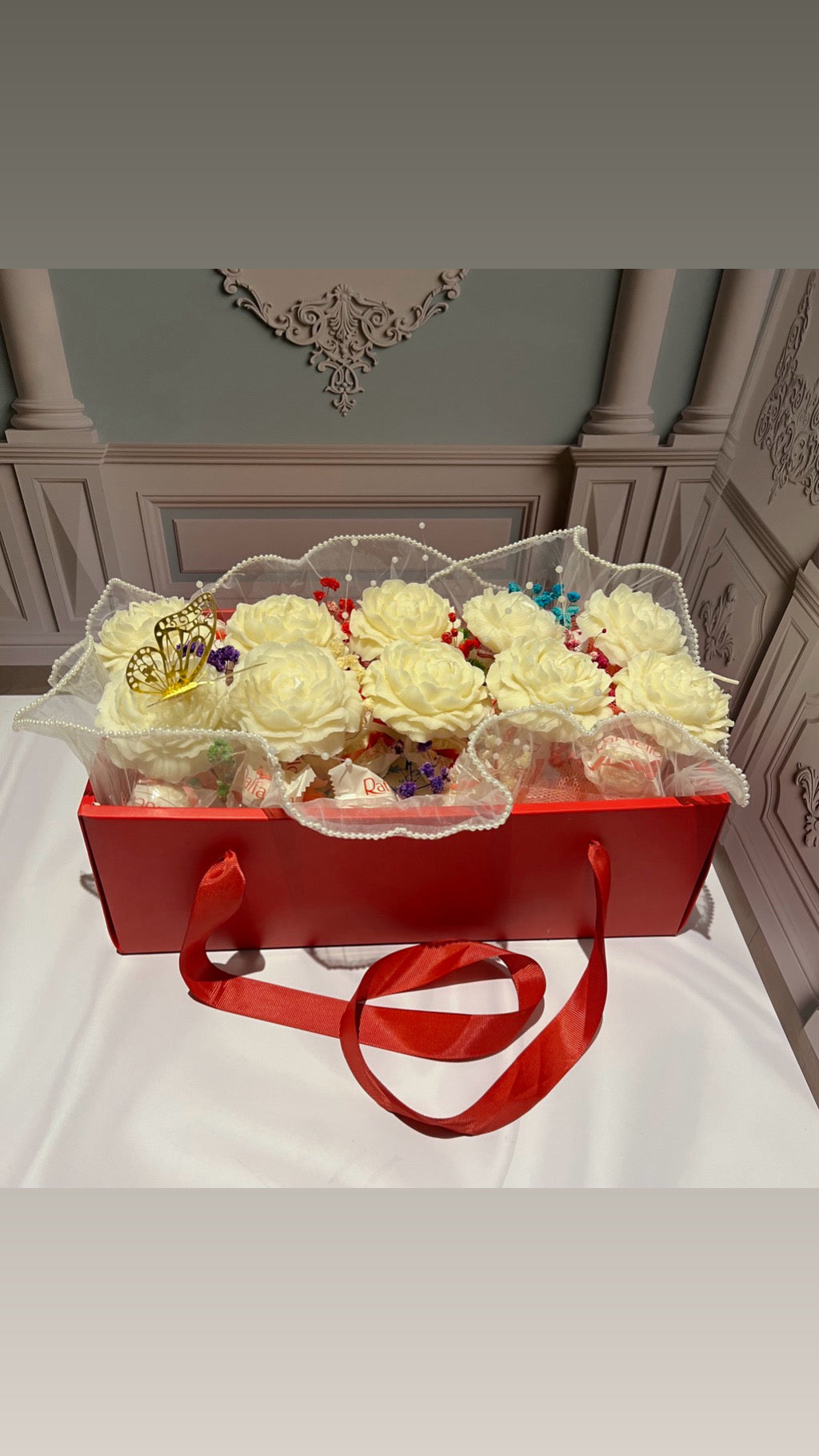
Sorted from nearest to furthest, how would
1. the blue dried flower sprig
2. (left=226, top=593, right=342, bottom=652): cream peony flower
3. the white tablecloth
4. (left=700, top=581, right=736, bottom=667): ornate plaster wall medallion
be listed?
the white tablecloth → (left=226, top=593, right=342, bottom=652): cream peony flower → the blue dried flower sprig → (left=700, top=581, right=736, bottom=667): ornate plaster wall medallion

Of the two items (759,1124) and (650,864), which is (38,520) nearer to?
(650,864)

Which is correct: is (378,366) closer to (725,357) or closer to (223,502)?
(223,502)

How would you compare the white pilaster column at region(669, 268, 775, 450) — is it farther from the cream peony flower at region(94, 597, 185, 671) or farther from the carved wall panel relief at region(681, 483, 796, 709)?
the cream peony flower at region(94, 597, 185, 671)

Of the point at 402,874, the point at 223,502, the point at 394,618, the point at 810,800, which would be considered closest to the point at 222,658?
the point at 394,618

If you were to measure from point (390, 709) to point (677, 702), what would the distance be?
0.27 m

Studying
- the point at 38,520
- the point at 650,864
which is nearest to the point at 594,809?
the point at 650,864

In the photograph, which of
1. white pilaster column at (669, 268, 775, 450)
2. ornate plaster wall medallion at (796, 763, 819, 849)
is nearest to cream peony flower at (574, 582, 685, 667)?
ornate plaster wall medallion at (796, 763, 819, 849)

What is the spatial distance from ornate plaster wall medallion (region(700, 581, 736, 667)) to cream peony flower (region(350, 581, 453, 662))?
0.51 m

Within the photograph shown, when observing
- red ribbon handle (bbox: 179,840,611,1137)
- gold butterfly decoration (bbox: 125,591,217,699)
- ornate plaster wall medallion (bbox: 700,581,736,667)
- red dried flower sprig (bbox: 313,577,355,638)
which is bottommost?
red ribbon handle (bbox: 179,840,611,1137)

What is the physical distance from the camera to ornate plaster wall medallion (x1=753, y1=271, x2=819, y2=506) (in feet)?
3.02

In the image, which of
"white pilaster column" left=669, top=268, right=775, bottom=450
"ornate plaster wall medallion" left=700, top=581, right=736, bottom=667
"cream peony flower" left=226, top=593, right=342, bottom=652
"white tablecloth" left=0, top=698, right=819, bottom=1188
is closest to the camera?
"white tablecloth" left=0, top=698, right=819, bottom=1188

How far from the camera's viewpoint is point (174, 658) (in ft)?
2.47

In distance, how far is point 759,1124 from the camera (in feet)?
2.41

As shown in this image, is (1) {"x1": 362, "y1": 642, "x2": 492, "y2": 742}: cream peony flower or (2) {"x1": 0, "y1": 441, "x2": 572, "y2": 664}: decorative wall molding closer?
(1) {"x1": 362, "y1": 642, "x2": 492, "y2": 742}: cream peony flower
